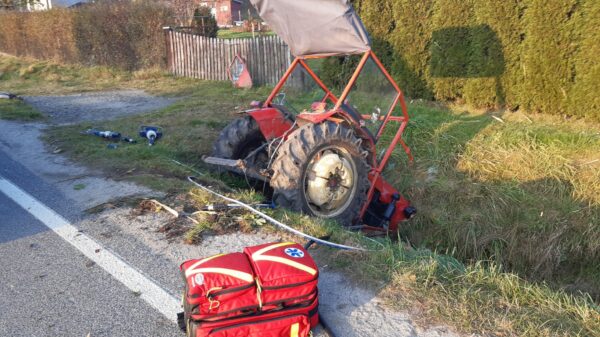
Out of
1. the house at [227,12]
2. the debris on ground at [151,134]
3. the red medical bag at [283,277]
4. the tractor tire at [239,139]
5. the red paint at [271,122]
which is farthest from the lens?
the house at [227,12]

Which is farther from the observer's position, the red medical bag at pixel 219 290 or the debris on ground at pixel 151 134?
the debris on ground at pixel 151 134

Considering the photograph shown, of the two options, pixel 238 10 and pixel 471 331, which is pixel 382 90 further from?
pixel 238 10

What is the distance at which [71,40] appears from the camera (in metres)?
21.1

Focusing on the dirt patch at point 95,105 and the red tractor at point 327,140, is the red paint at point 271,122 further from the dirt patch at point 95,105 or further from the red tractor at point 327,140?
the dirt patch at point 95,105

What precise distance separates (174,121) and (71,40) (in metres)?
13.0

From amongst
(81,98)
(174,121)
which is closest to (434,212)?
(174,121)

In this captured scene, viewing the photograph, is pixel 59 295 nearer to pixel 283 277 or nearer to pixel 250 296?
pixel 250 296

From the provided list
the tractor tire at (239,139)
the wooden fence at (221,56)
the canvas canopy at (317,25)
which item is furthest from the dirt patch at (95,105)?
the canvas canopy at (317,25)

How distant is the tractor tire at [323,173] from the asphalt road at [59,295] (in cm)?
206

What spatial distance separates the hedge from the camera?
19203 mm

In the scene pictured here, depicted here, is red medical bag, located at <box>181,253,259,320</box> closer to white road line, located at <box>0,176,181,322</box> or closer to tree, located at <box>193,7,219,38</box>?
white road line, located at <box>0,176,181,322</box>

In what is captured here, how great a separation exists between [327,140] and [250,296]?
273cm

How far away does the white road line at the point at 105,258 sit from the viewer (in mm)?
3939

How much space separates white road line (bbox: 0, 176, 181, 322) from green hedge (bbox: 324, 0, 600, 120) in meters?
7.45
